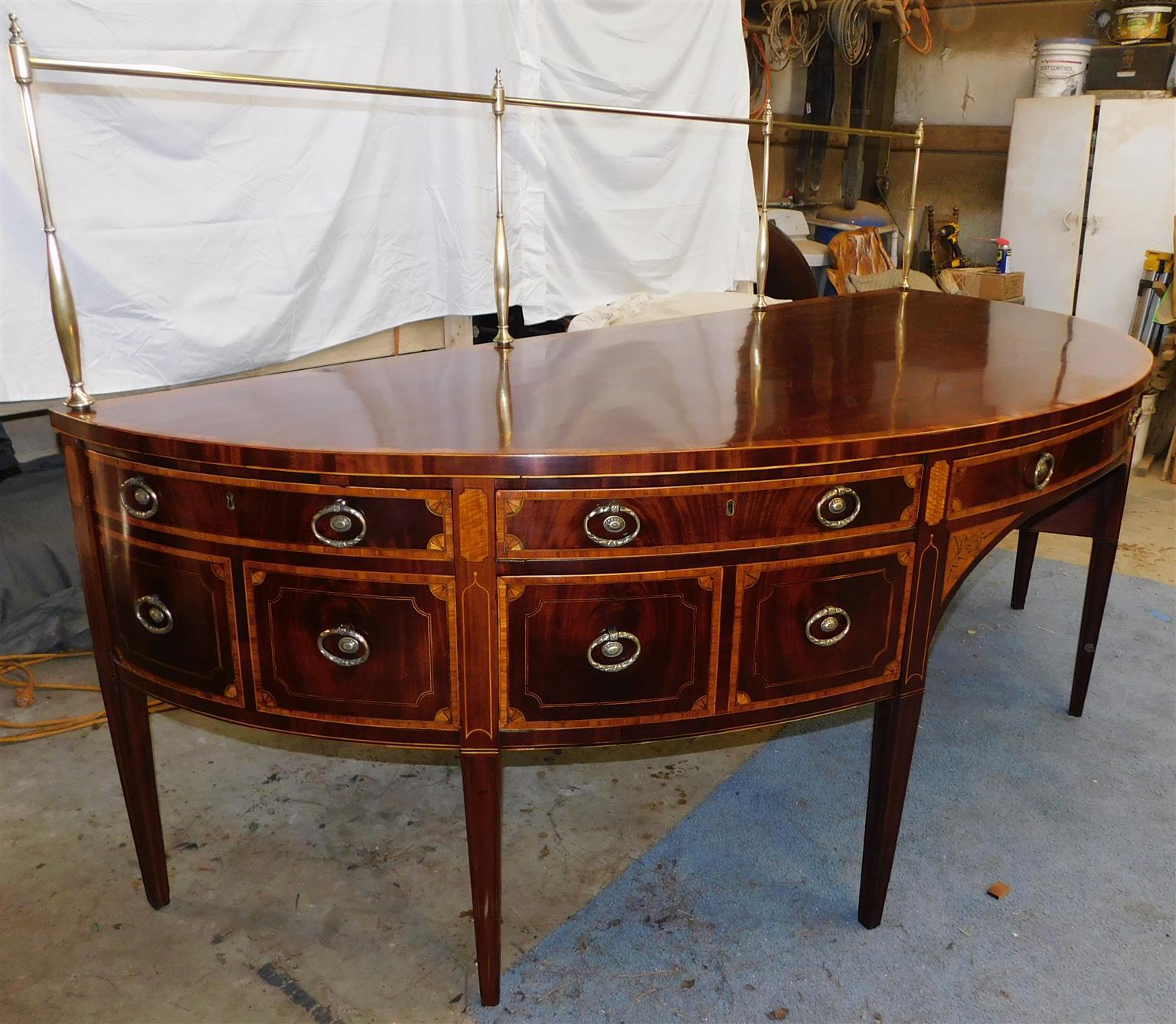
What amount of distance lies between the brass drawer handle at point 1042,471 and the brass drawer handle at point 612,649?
A: 0.75 m

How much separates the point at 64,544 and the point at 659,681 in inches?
79.0

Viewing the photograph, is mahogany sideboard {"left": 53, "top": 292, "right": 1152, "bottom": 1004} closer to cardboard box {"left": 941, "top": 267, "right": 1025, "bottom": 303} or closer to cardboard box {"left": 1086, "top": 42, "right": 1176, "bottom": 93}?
cardboard box {"left": 941, "top": 267, "right": 1025, "bottom": 303}

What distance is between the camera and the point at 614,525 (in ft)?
4.30

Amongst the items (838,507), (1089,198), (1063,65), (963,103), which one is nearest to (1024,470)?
(838,507)

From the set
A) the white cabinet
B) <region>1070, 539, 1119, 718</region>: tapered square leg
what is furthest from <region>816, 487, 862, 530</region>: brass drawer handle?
the white cabinet

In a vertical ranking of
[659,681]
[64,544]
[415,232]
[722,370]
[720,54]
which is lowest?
[64,544]

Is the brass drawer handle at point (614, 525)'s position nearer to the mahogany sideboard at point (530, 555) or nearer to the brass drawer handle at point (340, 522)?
the mahogany sideboard at point (530, 555)

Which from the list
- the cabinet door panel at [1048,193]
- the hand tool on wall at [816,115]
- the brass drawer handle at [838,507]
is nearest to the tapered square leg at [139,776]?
the brass drawer handle at [838,507]

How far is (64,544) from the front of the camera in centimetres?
269

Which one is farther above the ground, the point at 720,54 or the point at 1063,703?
the point at 720,54

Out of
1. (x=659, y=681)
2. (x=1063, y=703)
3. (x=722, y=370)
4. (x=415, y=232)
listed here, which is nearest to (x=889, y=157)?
(x=415, y=232)

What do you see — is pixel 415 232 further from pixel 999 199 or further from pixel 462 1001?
pixel 999 199

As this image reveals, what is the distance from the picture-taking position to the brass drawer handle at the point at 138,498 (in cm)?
138

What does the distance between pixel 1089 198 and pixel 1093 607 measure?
126 inches
